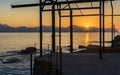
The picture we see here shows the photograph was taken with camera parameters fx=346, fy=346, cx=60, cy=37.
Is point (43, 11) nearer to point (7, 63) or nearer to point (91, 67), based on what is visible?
point (91, 67)

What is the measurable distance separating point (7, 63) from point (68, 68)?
133 ft

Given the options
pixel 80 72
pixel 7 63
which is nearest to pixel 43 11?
→ pixel 80 72

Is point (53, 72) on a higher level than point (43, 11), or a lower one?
lower

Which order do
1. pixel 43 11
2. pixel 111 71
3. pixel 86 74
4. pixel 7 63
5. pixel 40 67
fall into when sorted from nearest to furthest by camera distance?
pixel 86 74 < pixel 111 71 < pixel 40 67 < pixel 43 11 < pixel 7 63

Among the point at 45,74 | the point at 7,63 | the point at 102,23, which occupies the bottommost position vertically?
the point at 7,63

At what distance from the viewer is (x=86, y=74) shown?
13.0 meters

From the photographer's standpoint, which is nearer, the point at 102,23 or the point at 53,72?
the point at 53,72

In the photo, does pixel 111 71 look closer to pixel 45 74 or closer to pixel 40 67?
pixel 45 74

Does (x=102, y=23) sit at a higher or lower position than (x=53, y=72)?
higher

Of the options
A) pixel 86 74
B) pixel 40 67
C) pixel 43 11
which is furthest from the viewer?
pixel 43 11

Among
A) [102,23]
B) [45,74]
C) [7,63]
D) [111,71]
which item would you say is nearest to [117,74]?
[111,71]

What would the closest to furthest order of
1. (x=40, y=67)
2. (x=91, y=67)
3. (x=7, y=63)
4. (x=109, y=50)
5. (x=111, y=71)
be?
(x=111, y=71), (x=91, y=67), (x=40, y=67), (x=109, y=50), (x=7, y=63)

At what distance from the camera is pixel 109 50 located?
24.7 metres

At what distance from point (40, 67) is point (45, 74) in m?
1.78
